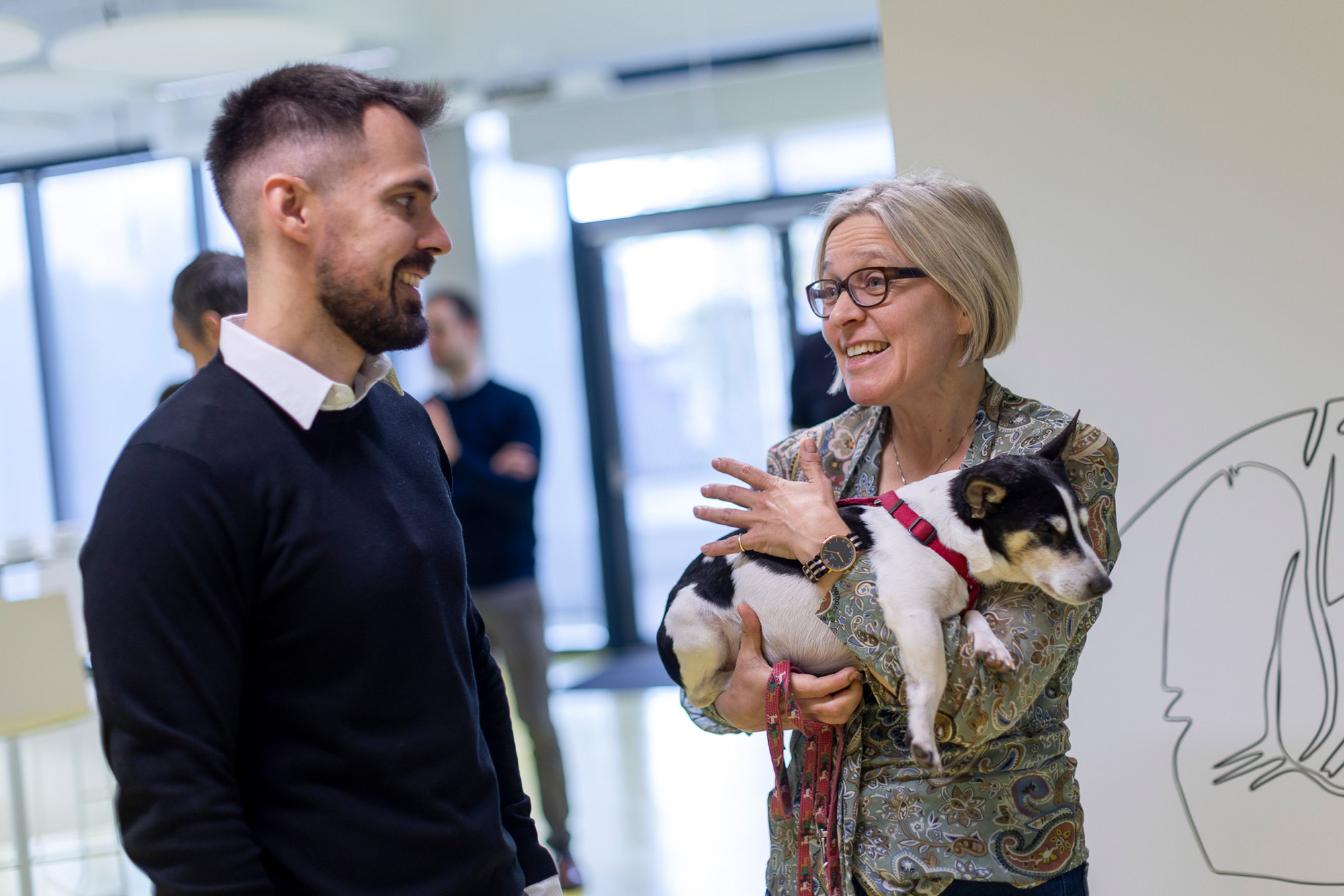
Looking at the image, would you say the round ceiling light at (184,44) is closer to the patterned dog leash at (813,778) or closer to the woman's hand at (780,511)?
the woman's hand at (780,511)

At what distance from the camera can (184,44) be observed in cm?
459

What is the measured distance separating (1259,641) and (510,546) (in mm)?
2431

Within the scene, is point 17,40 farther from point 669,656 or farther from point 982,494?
point 982,494

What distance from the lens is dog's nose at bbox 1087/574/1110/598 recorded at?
130 cm

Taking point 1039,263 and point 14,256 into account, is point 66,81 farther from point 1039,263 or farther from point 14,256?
point 1039,263

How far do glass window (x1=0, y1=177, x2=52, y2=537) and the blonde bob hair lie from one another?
8507mm

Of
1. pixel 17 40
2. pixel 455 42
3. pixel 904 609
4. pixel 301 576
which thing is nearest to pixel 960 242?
pixel 904 609

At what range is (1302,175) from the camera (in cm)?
200

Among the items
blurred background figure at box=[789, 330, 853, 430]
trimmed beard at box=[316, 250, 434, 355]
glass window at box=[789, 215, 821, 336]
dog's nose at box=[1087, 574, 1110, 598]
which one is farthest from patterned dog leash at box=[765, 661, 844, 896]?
glass window at box=[789, 215, 821, 336]

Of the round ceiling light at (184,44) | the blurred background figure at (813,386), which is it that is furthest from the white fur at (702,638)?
the round ceiling light at (184,44)

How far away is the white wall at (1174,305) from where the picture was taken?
6.59ft

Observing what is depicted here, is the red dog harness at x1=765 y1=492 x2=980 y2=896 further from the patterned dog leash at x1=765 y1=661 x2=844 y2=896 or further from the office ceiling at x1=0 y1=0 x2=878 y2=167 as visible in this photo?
the office ceiling at x1=0 y1=0 x2=878 y2=167

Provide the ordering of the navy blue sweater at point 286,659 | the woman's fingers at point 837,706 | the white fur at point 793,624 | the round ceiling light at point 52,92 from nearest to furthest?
the navy blue sweater at point 286,659 < the woman's fingers at point 837,706 < the white fur at point 793,624 < the round ceiling light at point 52,92

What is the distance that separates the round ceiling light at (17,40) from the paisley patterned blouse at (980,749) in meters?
5.39
